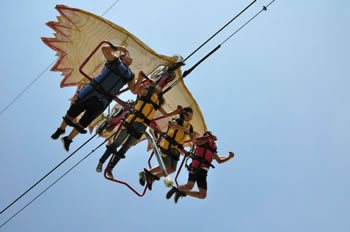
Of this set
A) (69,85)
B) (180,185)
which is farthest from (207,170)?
(69,85)

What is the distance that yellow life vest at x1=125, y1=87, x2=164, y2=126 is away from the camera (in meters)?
8.91

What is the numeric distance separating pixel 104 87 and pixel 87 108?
55 centimetres

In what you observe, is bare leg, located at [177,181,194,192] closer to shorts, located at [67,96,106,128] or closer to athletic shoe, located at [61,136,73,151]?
shorts, located at [67,96,106,128]

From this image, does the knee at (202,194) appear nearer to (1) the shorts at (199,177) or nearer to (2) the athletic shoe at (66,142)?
(1) the shorts at (199,177)

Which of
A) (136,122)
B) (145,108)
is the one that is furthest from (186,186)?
(145,108)

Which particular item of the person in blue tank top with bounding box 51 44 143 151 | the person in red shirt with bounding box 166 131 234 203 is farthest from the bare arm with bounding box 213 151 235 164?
the person in blue tank top with bounding box 51 44 143 151

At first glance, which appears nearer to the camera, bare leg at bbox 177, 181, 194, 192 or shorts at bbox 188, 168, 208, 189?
bare leg at bbox 177, 181, 194, 192

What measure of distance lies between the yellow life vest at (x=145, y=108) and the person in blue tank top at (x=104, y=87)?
28 centimetres

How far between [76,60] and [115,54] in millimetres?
2563

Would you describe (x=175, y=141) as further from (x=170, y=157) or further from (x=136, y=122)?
(x=136, y=122)

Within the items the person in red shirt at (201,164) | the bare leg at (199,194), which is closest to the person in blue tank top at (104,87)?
the person in red shirt at (201,164)

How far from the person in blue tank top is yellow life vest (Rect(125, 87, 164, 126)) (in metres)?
0.28

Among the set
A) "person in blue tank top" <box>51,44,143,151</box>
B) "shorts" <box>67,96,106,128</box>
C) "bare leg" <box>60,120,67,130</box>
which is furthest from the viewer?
"bare leg" <box>60,120,67,130</box>

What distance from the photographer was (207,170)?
9.53 m
